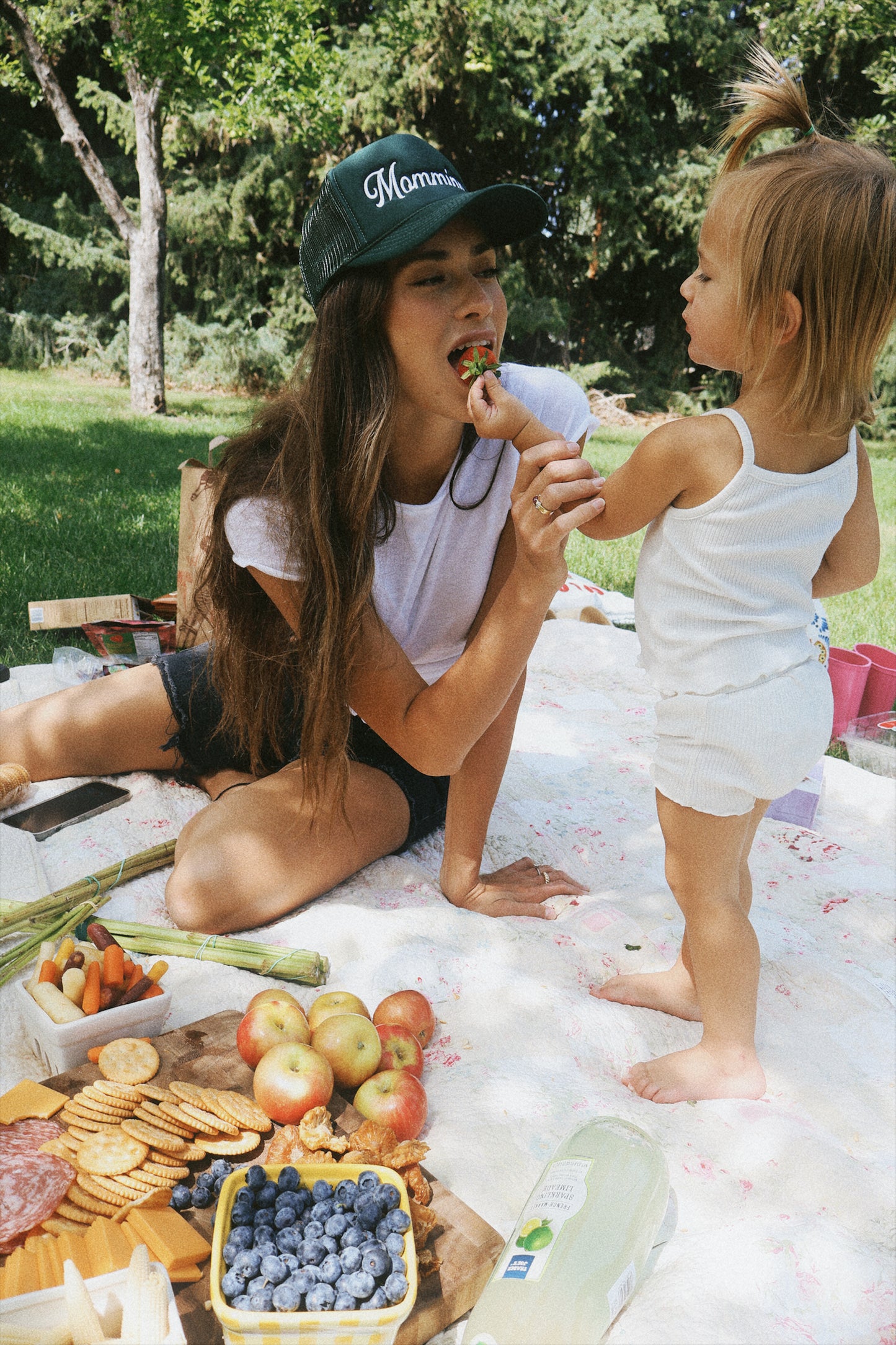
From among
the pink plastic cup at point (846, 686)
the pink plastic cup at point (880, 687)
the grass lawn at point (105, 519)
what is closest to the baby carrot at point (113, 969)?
the grass lawn at point (105, 519)

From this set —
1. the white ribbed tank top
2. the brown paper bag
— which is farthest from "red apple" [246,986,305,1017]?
the brown paper bag

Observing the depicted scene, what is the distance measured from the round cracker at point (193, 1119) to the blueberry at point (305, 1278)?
0.37 meters

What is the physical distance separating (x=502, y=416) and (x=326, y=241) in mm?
583

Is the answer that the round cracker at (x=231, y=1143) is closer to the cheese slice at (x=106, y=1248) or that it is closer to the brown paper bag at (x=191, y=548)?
the cheese slice at (x=106, y=1248)

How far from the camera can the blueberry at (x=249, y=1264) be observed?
128 centimetres

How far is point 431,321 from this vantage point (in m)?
1.97

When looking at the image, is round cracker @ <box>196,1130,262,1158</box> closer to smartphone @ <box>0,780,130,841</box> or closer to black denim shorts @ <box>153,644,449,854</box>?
black denim shorts @ <box>153,644,449,854</box>

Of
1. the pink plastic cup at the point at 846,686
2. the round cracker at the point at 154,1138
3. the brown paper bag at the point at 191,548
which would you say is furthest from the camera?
the pink plastic cup at the point at 846,686

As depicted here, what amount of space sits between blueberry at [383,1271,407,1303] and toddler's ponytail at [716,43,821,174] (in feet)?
6.22

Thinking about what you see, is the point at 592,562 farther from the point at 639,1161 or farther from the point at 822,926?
the point at 639,1161

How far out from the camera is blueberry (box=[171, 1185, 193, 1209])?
1484mm

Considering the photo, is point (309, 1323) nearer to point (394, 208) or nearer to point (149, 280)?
point (394, 208)

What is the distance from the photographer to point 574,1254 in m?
1.38

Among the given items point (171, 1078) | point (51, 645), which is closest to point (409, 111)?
point (51, 645)
